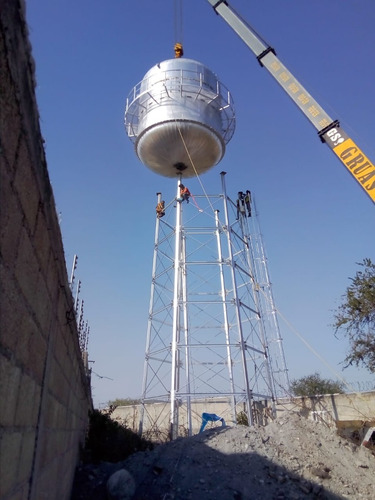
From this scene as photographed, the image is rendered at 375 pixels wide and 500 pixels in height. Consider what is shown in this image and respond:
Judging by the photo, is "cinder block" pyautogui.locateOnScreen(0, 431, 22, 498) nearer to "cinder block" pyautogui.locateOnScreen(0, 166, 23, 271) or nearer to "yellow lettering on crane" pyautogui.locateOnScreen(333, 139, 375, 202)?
"cinder block" pyautogui.locateOnScreen(0, 166, 23, 271)

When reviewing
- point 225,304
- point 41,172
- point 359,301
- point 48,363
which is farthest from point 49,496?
point 359,301

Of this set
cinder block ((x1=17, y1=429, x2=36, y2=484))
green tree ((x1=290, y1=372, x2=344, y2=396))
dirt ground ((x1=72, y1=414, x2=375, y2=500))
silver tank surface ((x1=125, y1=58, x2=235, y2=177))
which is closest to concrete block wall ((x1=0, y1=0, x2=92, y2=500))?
cinder block ((x1=17, y1=429, x2=36, y2=484))

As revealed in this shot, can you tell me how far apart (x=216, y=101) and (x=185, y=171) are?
2622 millimetres

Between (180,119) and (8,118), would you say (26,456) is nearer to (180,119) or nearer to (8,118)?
(8,118)

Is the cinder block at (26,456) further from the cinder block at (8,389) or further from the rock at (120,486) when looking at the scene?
the rock at (120,486)

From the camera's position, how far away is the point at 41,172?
207 cm

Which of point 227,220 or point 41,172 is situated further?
point 227,220

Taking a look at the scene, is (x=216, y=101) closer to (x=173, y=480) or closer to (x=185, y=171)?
(x=185, y=171)

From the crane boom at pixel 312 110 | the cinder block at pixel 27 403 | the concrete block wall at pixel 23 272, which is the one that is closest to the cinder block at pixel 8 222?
the concrete block wall at pixel 23 272

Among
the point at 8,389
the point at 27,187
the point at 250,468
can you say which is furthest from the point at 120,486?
the point at 27,187

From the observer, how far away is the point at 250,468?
8.88 meters

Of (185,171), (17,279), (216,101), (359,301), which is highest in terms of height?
(216,101)

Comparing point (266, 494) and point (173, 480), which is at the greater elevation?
point (173, 480)

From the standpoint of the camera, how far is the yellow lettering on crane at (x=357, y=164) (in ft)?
28.1
